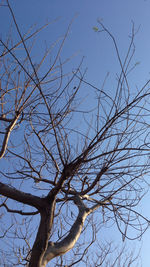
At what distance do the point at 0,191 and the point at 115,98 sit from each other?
139cm

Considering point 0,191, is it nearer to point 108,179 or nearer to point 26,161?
point 26,161

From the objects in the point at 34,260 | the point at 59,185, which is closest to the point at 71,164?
the point at 59,185

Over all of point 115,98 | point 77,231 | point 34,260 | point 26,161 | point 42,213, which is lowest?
point 34,260

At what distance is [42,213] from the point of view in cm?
229

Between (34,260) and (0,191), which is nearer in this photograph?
(34,260)

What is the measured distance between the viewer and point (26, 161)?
322 centimetres

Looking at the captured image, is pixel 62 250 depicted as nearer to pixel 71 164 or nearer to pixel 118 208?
pixel 71 164

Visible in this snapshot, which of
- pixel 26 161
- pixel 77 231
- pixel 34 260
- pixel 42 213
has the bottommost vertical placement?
pixel 34 260

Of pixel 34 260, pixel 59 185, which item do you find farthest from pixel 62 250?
pixel 59 185

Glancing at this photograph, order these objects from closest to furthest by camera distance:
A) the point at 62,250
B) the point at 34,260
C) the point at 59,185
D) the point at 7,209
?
the point at 34,260 < the point at 62,250 < the point at 59,185 < the point at 7,209

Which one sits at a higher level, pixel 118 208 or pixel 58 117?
pixel 58 117

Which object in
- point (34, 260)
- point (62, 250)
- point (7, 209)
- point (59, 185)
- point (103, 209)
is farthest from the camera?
point (103, 209)

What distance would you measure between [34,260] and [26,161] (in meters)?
1.46

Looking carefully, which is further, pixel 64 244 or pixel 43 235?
pixel 64 244
